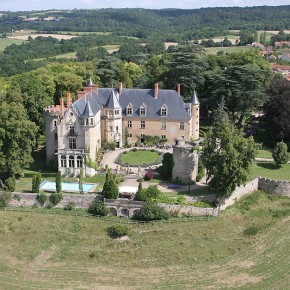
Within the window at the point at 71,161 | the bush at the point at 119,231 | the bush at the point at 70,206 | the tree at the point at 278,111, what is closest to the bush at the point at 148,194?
the bush at the point at 119,231

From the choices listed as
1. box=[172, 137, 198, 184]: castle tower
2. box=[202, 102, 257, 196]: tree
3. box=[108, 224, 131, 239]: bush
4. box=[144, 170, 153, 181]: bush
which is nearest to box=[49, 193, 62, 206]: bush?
box=[108, 224, 131, 239]: bush

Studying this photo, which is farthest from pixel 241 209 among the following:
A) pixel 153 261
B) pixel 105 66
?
pixel 105 66

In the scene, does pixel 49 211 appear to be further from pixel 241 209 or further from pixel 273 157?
pixel 273 157

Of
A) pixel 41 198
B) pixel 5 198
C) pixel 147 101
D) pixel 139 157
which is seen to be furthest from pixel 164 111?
pixel 5 198

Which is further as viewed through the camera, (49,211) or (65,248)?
(49,211)

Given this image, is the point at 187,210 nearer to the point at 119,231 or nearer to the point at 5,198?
the point at 119,231

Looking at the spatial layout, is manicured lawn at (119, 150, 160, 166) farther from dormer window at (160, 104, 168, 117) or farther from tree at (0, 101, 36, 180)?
tree at (0, 101, 36, 180)

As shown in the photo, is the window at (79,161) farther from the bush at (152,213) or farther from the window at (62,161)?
the bush at (152,213)
